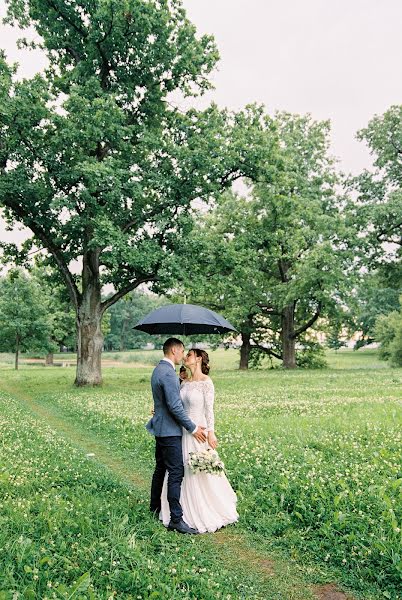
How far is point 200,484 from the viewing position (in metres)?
7.35

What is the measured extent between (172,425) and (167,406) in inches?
11.3

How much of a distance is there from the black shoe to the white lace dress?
196mm

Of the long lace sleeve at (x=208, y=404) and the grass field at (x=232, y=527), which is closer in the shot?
the grass field at (x=232, y=527)

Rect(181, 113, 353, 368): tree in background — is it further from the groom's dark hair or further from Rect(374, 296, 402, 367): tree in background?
the groom's dark hair

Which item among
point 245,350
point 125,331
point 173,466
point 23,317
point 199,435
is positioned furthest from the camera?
point 125,331

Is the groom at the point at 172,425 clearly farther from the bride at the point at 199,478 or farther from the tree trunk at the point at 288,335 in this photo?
the tree trunk at the point at 288,335

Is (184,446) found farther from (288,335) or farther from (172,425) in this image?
(288,335)

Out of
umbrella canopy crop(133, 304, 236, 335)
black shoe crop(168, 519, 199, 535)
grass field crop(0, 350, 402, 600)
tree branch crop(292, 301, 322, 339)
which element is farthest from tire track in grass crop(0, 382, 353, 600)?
tree branch crop(292, 301, 322, 339)

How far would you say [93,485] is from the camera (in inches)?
336

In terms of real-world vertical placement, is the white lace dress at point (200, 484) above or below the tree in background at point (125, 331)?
below

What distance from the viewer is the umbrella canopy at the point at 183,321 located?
7.33m

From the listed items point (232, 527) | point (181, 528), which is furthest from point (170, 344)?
point (232, 527)

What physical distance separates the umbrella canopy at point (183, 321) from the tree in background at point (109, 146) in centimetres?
1632

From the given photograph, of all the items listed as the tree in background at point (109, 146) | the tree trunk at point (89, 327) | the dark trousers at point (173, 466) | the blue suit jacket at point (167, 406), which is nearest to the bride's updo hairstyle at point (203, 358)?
the blue suit jacket at point (167, 406)
